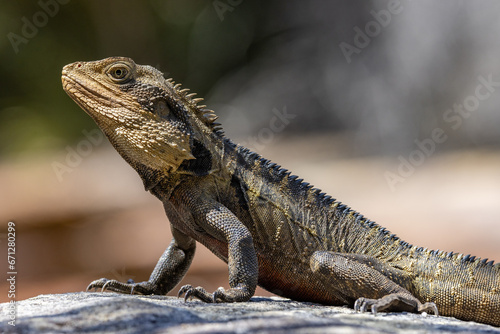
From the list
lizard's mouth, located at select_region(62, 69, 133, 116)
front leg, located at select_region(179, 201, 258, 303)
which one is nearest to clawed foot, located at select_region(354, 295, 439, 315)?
front leg, located at select_region(179, 201, 258, 303)

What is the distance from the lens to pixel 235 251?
407 cm

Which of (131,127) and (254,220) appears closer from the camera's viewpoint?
(131,127)

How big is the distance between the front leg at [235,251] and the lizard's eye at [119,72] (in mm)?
1316

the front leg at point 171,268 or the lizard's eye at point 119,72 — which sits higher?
the lizard's eye at point 119,72

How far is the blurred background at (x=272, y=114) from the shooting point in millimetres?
11547

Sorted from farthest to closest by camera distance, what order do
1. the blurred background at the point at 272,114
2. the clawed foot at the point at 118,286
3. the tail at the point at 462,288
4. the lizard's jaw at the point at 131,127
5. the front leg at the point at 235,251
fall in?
the blurred background at the point at 272,114, the clawed foot at the point at 118,286, the lizard's jaw at the point at 131,127, the tail at the point at 462,288, the front leg at the point at 235,251

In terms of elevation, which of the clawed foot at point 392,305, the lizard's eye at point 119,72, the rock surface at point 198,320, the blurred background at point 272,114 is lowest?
the rock surface at point 198,320

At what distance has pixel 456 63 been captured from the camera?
15.3 m

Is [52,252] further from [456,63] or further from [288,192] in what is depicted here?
[456,63]

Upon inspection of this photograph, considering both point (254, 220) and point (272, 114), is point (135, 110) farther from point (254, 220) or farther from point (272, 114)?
point (272, 114)

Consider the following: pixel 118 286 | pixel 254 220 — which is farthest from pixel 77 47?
pixel 254 220

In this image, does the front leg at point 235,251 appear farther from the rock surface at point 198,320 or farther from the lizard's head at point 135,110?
the lizard's head at point 135,110

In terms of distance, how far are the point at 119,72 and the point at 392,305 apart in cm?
293

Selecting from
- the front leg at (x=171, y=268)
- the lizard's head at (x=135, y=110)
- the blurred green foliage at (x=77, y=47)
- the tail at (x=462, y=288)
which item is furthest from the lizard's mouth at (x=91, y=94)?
the blurred green foliage at (x=77, y=47)
